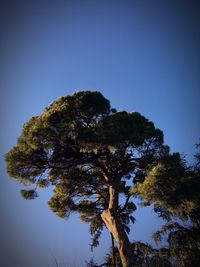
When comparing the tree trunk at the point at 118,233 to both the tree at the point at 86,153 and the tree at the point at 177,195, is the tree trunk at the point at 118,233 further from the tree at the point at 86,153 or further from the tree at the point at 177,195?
the tree at the point at 177,195

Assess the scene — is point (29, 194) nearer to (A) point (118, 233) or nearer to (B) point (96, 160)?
(B) point (96, 160)

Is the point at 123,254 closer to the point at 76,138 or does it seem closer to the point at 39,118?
the point at 76,138

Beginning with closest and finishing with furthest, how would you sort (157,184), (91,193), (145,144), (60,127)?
1. (157,184)
2. (60,127)
3. (145,144)
4. (91,193)

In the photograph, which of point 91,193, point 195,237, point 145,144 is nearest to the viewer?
point 195,237

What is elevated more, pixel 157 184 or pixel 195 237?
pixel 157 184

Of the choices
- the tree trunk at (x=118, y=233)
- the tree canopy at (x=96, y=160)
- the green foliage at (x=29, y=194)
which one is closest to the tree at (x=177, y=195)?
the tree canopy at (x=96, y=160)

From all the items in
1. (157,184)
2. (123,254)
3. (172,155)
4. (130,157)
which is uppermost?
(130,157)

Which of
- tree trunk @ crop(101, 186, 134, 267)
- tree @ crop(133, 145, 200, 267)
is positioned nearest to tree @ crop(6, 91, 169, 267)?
tree trunk @ crop(101, 186, 134, 267)

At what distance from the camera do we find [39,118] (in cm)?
1692

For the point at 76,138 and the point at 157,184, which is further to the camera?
the point at 76,138

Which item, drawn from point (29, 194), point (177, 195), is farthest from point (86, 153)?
point (177, 195)

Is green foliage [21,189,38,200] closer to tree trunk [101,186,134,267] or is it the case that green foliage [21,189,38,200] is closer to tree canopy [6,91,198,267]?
tree canopy [6,91,198,267]

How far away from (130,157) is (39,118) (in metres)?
5.66

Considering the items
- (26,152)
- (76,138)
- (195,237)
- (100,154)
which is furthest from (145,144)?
(26,152)
